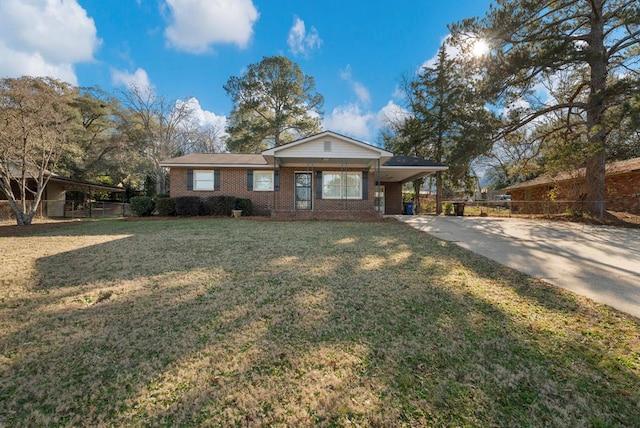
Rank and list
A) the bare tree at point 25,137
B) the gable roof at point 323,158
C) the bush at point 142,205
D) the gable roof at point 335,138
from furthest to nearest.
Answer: the bush at point 142,205, the gable roof at point 323,158, the gable roof at point 335,138, the bare tree at point 25,137

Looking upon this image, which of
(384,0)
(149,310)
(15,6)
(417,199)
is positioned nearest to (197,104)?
(15,6)

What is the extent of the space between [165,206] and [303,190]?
6.78 meters

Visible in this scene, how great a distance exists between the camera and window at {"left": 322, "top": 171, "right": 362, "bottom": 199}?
1462cm

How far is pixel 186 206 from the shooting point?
43.2 feet

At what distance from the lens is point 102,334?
2.66 metres

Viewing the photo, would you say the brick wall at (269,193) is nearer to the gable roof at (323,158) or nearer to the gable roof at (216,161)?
the gable roof at (216,161)

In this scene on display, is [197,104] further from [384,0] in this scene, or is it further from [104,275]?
[104,275]

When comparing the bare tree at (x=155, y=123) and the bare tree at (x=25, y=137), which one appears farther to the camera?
the bare tree at (x=155, y=123)

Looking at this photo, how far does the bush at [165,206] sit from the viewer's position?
43.5 ft

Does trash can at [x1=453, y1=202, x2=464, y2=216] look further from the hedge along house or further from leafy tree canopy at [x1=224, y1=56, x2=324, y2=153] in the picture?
leafy tree canopy at [x1=224, y1=56, x2=324, y2=153]

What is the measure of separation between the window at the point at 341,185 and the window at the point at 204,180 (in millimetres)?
5884

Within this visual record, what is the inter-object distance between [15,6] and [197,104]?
52.7 ft

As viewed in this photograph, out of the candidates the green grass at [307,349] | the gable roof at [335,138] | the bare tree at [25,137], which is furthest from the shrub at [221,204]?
the green grass at [307,349]

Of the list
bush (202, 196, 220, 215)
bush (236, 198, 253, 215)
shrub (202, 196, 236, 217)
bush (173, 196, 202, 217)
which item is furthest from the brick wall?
shrub (202, 196, 236, 217)
